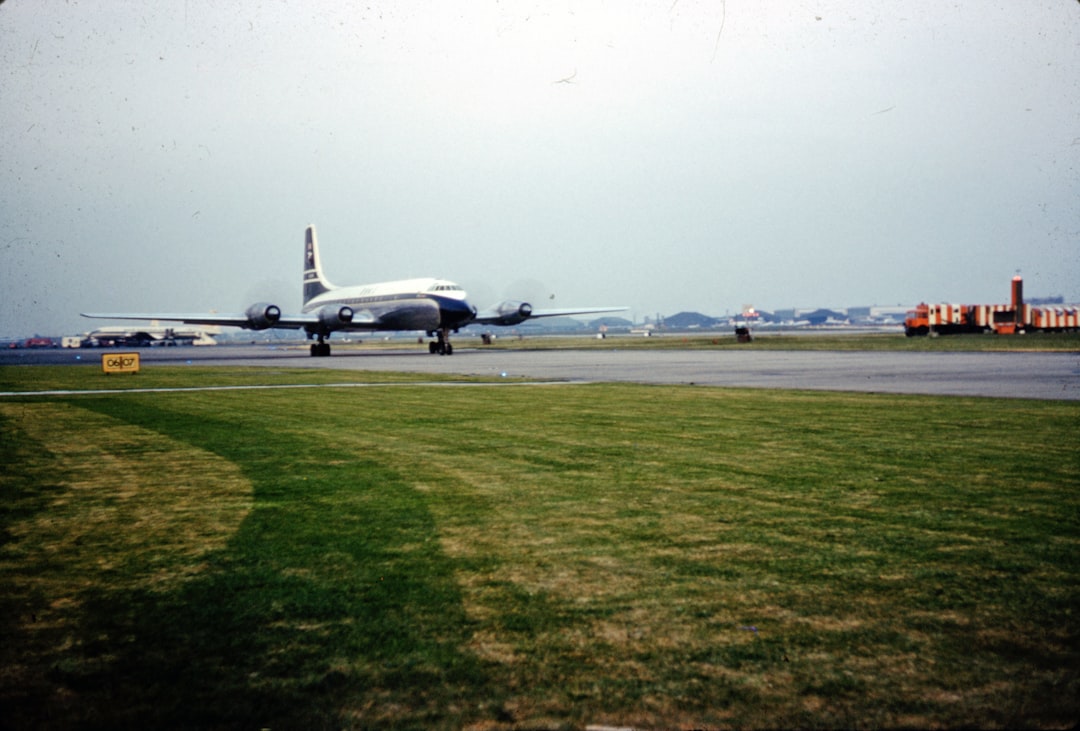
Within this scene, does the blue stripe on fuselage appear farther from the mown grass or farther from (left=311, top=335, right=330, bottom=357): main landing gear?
the mown grass

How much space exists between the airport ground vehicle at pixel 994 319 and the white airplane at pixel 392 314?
36640 millimetres

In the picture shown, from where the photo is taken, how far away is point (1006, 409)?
13773mm

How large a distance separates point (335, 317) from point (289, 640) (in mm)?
51044

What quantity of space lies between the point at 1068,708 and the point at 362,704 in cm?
284

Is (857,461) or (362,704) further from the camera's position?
(857,461)

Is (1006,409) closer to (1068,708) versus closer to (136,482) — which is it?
(1068,708)

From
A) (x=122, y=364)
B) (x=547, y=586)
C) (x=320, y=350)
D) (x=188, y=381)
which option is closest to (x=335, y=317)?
(x=320, y=350)

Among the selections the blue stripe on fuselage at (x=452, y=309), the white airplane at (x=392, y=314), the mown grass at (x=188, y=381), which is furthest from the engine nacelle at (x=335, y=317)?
the mown grass at (x=188, y=381)

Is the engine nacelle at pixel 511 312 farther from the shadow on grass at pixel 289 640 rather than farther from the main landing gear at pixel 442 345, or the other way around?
the shadow on grass at pixel 289 640

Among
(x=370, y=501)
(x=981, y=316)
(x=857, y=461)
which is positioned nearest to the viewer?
(x=370, y=501)

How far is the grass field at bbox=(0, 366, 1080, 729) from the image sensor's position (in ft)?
10.9

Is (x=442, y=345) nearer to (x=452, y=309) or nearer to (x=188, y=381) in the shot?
(x=452, y=309)

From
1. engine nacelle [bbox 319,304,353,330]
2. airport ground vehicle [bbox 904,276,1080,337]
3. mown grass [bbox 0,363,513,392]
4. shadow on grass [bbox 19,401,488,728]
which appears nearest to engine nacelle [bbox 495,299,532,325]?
engine nacelle [bbox 319,304,353,330]

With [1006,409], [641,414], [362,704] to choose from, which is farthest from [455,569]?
[1006,409]
